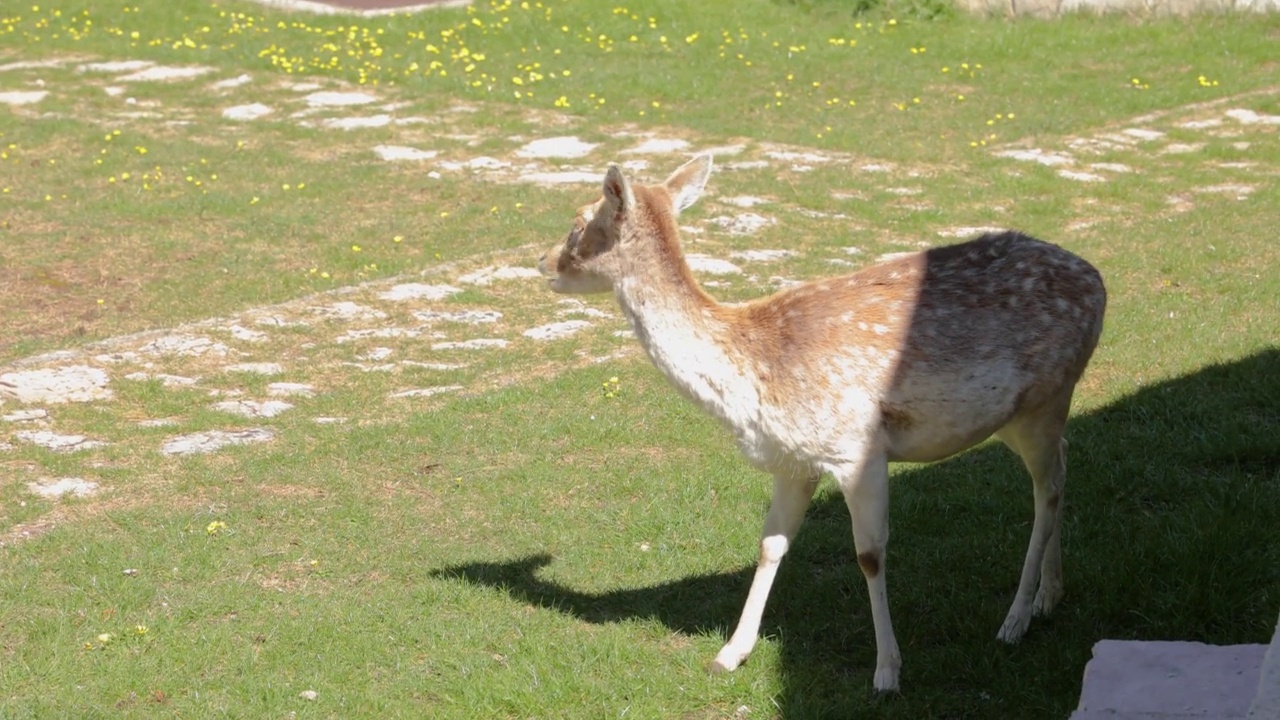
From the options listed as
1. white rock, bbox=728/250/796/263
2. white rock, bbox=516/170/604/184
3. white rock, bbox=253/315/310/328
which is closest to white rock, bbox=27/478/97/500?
white rock, bbox=253/315/310/328

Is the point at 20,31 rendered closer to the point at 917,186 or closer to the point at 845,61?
the point at 845,61

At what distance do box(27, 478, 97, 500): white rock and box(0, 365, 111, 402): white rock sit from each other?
1262mm

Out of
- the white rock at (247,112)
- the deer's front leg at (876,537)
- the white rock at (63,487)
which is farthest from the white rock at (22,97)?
the deer's front leg at (876,537)

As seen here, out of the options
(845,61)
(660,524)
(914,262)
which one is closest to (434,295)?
(660,524)

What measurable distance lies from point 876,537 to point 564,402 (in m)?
3.44

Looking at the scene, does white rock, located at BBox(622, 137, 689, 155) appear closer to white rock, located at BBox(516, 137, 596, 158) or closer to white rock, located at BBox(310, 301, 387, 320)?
white rock, located at BBox(516, 137, 596, 158)

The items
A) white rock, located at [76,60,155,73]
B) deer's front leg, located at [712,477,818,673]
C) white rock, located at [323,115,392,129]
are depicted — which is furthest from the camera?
white rock, located at [76,60,155,73]

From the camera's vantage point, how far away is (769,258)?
11.0 metres

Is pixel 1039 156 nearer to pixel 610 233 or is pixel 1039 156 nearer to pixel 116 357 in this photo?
pixel 116 357

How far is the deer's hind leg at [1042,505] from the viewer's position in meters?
5.42

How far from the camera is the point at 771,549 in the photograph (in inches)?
218

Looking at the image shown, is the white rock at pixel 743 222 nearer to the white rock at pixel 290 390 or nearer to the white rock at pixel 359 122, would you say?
the white rock at pixel 290 390

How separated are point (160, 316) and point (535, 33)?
9.05 metres

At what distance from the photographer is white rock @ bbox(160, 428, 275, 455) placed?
25.5 feet
